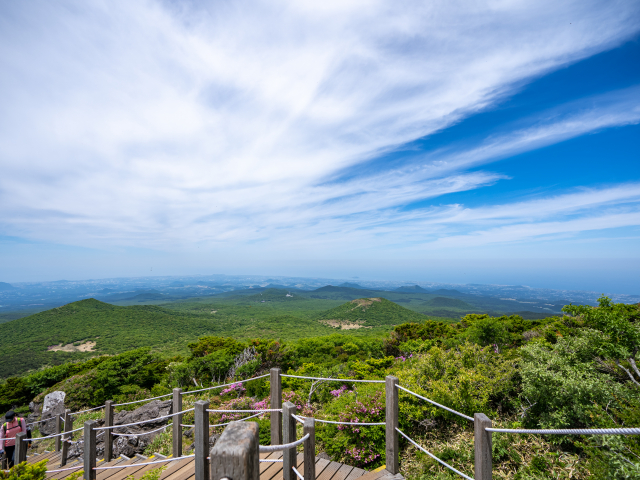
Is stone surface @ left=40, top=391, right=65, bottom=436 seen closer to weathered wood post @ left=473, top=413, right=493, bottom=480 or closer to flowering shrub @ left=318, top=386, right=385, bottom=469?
flowering shrub @ left=318, top=386, right=385, bottom=469

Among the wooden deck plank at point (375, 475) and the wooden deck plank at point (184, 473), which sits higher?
the wooden deck plank at point (375, 475)

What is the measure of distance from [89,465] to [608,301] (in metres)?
8.25

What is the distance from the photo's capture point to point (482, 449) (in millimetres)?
2008

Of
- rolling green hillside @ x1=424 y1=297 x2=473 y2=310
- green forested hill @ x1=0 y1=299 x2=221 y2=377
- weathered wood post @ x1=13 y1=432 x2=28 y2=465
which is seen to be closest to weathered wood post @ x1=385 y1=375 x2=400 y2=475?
weathered wood post @ x1=13 y1=432 x2=28 y2=465

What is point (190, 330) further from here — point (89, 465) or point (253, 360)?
point (89, 465)

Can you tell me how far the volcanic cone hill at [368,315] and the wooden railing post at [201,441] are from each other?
48805 millimetres

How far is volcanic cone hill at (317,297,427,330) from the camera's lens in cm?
5106

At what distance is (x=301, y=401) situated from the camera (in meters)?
6.90

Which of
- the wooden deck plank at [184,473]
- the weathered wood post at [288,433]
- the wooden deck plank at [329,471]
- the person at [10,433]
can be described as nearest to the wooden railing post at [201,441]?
the weathered wood post at [288,433]

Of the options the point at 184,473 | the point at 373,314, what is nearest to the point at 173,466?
the point at 184,473

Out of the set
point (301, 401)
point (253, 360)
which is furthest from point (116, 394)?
point (301, 401)

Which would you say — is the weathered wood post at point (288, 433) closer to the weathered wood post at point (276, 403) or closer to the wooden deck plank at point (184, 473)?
the weathered wood post at point (276, 403)

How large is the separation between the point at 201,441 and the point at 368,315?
55.1 meters

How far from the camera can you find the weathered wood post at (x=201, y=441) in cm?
257
